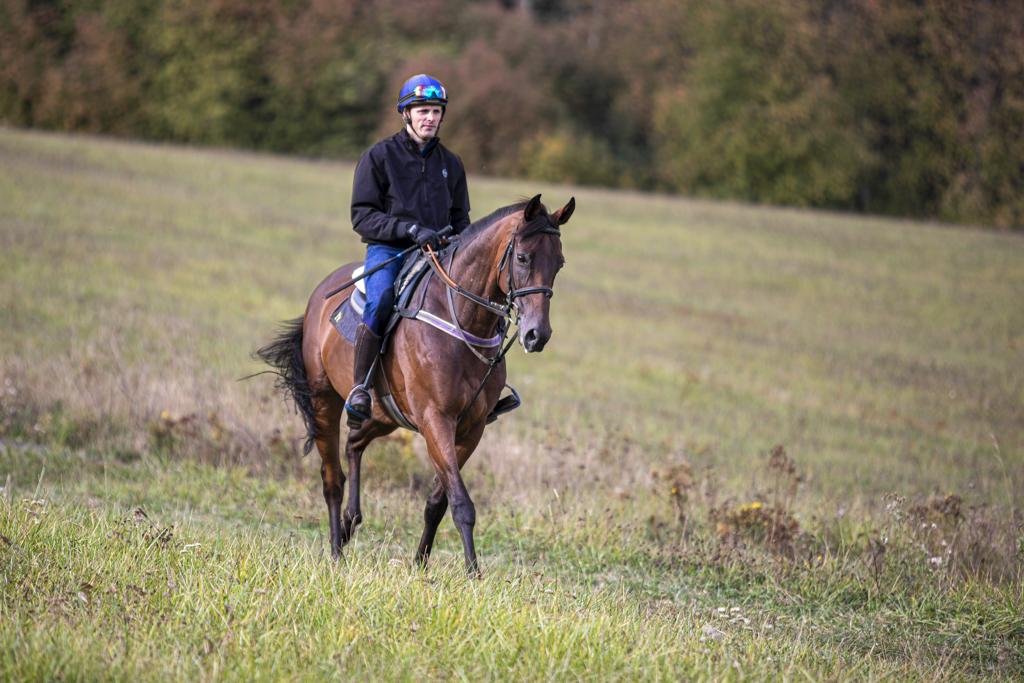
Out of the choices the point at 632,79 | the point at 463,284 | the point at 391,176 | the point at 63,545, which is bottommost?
the point at 63,545

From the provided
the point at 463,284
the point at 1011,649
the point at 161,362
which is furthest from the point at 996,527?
the point at 161,362

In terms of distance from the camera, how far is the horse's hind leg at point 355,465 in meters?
8.24

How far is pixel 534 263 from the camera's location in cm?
650

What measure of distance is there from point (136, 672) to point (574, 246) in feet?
99.2

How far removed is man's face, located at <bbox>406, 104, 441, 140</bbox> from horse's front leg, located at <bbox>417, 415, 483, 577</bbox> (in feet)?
6.62

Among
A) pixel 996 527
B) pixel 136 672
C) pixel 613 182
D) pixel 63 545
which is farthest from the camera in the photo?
pixel 613 182

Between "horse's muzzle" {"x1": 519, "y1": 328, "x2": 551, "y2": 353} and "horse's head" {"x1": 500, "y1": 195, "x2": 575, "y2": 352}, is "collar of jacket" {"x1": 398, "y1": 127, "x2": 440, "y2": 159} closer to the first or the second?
"horse's head" {"x1": 500, "y1": 195, "x2": 575, "y2": 352}

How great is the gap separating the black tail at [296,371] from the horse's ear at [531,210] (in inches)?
125

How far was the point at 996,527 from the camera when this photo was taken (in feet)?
29.4

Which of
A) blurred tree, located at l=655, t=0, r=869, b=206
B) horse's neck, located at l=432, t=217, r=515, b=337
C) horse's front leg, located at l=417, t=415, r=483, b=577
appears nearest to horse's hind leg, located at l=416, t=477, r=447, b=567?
horse's front leg, located at l=417, t=415, r=483, b=577

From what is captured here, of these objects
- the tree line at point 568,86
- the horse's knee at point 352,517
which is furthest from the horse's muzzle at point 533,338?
the tree line at point 568,86

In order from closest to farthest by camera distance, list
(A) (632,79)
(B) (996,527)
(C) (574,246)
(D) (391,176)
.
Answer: (D) (391,176), (B) (996,527), (C) (574,246), (A) (632,79)

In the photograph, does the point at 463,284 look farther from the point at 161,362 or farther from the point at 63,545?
the point at 161,362

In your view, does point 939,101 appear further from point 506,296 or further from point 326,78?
point 506,296
